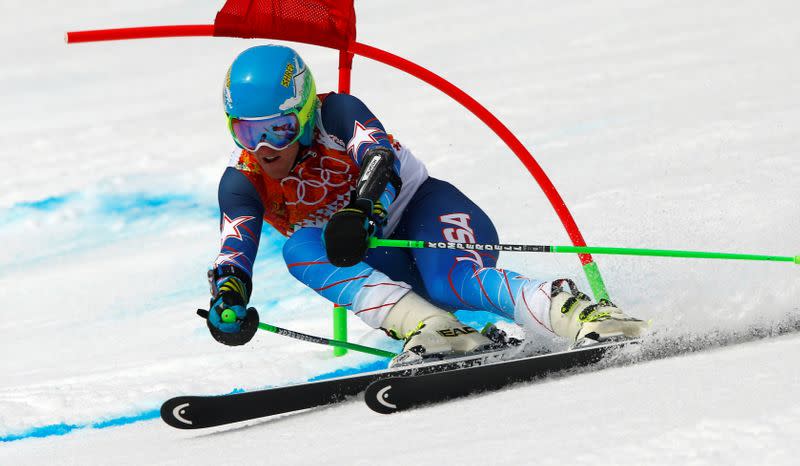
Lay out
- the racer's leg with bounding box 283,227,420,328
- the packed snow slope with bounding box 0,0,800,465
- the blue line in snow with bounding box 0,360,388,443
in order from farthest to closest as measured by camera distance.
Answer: the blue line in snow with bounding box 0,360,388,443, the racer's leg with bounding box 283,227,420,328, the packed snow slope with bounding box 0,0,800,465

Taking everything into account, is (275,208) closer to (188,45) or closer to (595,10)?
(595,10)

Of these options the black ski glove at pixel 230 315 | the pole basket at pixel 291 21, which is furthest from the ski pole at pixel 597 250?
the pole basket at pixel 291 21

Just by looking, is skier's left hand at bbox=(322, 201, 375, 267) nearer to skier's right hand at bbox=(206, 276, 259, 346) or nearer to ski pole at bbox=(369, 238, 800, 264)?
ski pole at bbox=(369, 238, 800, 264)

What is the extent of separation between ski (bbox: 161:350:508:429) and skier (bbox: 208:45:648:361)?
4.4 inches

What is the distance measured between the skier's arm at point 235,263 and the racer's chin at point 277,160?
0.09m

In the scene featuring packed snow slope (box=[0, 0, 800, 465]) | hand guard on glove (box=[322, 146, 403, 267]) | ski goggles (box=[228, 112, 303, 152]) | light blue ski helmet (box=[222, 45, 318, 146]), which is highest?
light blue ski helmet (box=[222, 45, 318, 146])

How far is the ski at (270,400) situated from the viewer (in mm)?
3217

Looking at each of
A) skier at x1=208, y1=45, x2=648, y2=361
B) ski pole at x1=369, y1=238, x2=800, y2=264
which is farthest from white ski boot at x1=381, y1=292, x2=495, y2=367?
ski pole at x1=369, y1=238, x2=800, y2=264

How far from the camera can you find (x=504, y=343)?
3.64 m

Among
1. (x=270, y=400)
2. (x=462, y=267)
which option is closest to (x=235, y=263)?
(x=270, y=400)

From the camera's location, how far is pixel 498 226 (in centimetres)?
710

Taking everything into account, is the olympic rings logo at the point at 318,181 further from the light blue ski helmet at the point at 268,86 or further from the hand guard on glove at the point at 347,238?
the hand guard on glove at the point at 347,238

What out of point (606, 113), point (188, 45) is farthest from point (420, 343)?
point (188, 45)

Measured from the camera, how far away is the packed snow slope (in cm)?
248
